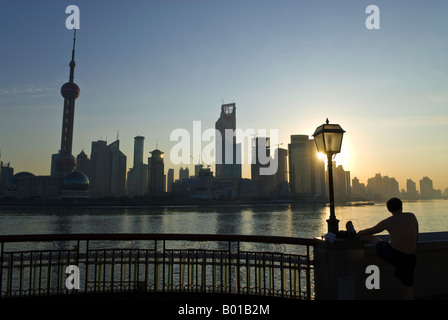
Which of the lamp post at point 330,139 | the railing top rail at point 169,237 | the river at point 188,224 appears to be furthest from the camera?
the river at point 188,224

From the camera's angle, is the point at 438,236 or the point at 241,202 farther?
the point at 241,202

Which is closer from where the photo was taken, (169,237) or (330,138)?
(169,237)

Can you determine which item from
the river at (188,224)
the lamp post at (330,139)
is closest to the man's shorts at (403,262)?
the lamp post at (330,139)

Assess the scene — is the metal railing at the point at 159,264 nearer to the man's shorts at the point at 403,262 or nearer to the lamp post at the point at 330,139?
the man's shorts at the point at 403,262

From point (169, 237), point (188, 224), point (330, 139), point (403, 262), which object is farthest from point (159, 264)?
point (188, 224)

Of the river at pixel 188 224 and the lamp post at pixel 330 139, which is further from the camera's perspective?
the river at pixel 188 224

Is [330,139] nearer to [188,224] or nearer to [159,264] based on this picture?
[159,264]

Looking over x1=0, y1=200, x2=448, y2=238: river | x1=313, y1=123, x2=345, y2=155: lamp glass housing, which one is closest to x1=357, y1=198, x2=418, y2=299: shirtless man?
x1=313, y1=123, x2=345, y2=155: lamp glass housing
